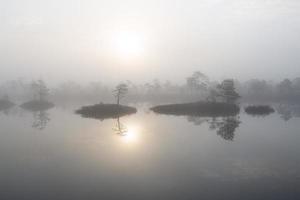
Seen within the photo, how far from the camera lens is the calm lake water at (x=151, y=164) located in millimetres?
25422

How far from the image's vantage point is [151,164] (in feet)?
112

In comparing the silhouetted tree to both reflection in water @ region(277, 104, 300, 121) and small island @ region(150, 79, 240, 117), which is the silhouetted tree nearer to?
reflection in water @ region(277, 104, 300, 121)

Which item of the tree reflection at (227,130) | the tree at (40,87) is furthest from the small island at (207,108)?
the tree at (40,87)

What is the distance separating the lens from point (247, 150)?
40.6 m

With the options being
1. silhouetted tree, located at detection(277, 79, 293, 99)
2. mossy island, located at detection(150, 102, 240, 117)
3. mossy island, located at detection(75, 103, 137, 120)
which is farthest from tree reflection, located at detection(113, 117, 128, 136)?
silhouetted tree, located at detection(277, 79, 293, 99)

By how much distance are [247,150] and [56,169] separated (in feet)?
81.4

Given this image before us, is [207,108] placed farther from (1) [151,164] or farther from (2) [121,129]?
(1) [151,164]

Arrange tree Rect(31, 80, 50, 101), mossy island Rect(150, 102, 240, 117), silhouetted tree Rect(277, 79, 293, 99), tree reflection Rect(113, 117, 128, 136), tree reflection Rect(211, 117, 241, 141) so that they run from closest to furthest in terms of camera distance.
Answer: tree reflection Rect(211, 117, 241, 141)
tree reflection Rect(113, 117, 128, 136)
mossy island Rect(150, 102, 240, 117)
tree Rect(31, 80, 50, 101)
silhouetted tree Rect(277, 79, 293, 99)

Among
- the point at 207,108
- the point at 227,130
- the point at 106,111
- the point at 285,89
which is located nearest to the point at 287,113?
the point at 207,108

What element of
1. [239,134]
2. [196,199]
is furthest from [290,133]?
[196,199]

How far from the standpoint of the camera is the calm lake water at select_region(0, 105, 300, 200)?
25422 mm

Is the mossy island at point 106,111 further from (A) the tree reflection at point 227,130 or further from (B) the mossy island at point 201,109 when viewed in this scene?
(A) the tree reflection at point 227,130

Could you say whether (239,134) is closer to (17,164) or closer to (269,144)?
(269,144)

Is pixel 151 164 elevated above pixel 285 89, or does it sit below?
below
